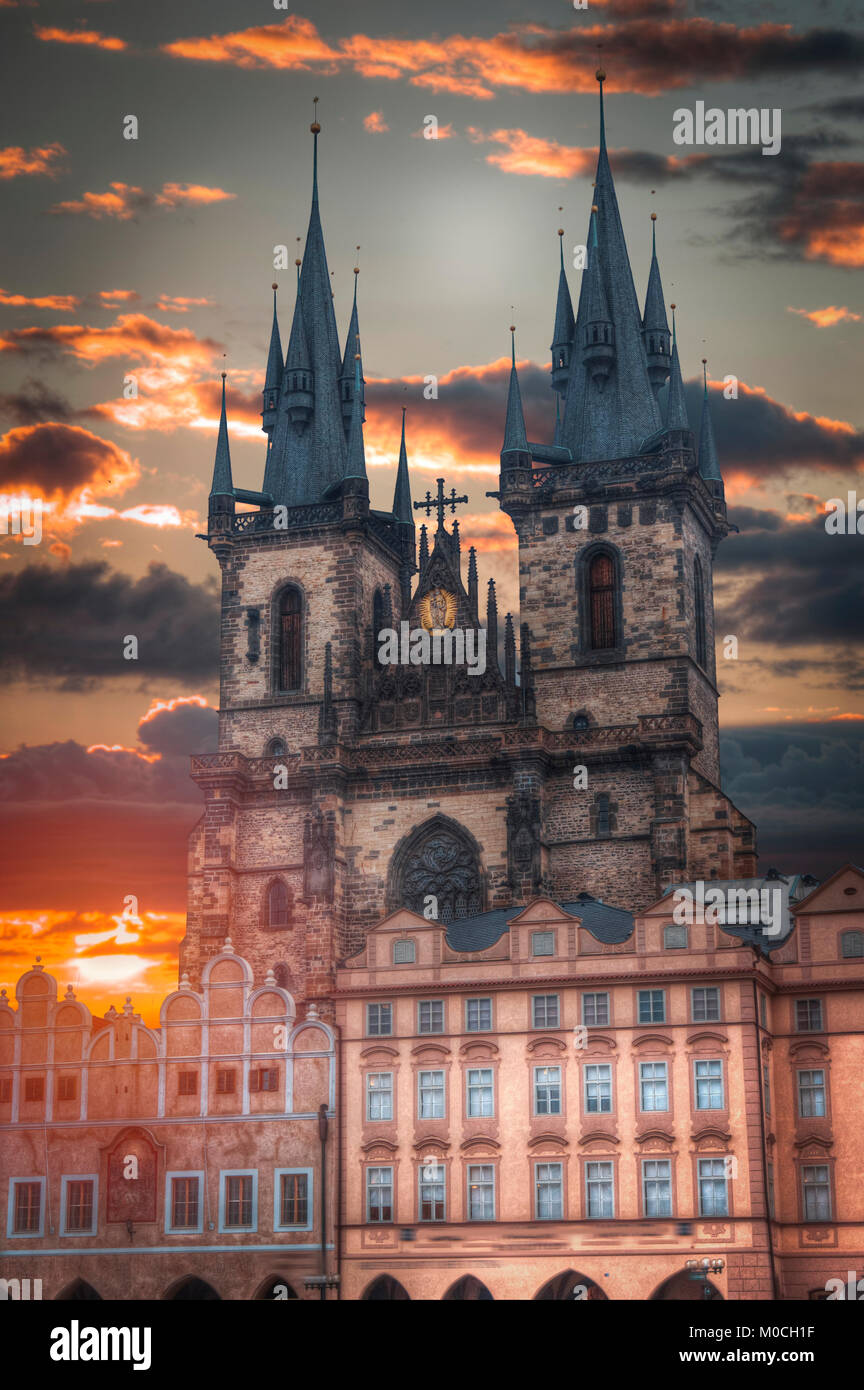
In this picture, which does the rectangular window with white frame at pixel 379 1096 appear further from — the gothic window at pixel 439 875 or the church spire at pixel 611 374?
the church spire at pixel 611 374

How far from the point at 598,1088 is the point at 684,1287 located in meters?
5.46

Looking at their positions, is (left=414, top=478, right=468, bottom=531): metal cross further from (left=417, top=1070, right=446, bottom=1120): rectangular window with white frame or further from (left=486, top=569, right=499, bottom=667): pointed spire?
(left=417, top=1070, right=446, bottom=1120): rectangular window with white frame

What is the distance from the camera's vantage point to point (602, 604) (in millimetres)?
79625

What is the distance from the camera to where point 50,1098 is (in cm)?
6412

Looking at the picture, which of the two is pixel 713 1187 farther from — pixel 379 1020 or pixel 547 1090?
pixel 379 1020

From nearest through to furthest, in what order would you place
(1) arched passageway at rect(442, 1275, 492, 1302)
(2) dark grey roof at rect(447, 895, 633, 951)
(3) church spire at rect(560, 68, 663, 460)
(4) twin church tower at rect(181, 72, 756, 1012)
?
(1) arched passageway at rect(442, 1275, 492, 1302) < (2) dark grey roof at rect(447, 895, 633, 951) < (4) twin church tower at rect(181, 72, 756, 1012) < (3) church spire at rect(560, 68, 663, 460)

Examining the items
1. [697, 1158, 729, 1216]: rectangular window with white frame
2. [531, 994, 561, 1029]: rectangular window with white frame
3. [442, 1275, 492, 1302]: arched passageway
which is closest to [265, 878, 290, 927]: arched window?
[531, 994, 561, 1029]: rectangular window with white frame

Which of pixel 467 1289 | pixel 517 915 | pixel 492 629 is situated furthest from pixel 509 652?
pixel 467 1289

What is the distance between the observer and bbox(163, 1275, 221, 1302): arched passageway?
200ft

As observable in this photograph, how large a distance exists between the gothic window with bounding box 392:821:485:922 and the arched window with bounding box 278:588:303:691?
8.51m

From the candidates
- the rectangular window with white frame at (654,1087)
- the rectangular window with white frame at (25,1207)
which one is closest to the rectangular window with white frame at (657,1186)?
the rectangular window with white frame at (654,1087)
